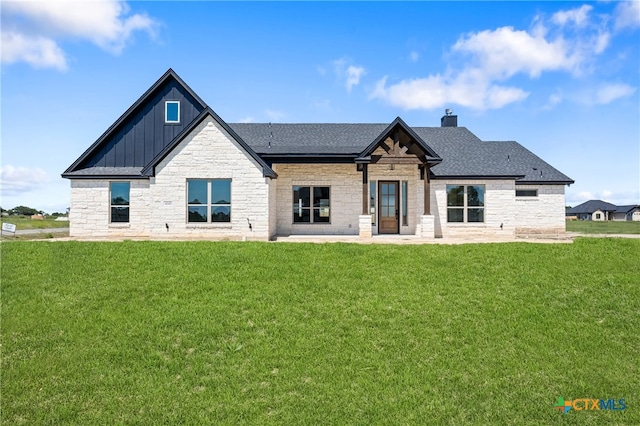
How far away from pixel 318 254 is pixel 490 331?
18.1 feet

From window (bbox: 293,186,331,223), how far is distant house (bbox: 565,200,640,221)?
87199mm

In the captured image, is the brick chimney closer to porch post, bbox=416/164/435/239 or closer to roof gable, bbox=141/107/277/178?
porch post, bbox=416/164/435/239

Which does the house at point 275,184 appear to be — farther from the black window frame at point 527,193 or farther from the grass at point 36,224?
the grass at point 36,224

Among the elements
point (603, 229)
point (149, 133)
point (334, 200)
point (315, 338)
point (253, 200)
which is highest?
point (149, 133)

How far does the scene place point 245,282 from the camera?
9.17m

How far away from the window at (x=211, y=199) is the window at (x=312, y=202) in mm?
3926

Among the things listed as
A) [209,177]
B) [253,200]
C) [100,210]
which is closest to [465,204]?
[253,200]

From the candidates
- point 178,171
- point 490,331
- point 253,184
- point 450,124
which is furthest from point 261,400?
point 450,124

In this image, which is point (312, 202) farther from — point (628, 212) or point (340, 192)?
point (628, 212)

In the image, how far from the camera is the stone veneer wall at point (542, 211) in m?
20.5

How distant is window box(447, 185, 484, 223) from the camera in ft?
59.6

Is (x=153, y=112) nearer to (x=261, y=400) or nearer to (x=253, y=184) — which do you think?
(x=253, y=184)

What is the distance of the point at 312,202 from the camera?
60.6 ft

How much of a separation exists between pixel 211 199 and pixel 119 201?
4640 mm
